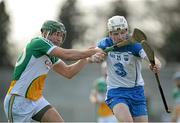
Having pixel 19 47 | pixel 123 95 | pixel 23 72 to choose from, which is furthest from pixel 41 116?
pixel 19 47

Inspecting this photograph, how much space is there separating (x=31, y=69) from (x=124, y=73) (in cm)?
152

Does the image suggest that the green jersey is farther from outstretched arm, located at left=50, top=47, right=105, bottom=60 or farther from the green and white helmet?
the green and white helmet

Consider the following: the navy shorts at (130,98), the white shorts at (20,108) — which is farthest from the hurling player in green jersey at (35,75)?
the navy shorts at (130,98)

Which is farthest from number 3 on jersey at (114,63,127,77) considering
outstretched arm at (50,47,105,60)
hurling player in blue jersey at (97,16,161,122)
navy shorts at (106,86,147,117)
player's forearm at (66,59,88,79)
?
outstretched arm at (50,47,105,60)

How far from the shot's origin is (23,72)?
10500 millimetres

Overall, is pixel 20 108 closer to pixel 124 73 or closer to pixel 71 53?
pixel 71 53

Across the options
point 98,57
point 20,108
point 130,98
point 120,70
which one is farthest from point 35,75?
point 130,98

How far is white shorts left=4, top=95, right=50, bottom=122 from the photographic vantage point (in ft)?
34.5

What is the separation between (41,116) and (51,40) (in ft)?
3.55

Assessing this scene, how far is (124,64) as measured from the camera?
36.7 ft

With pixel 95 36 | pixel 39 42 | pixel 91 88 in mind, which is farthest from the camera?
pixel 95 36

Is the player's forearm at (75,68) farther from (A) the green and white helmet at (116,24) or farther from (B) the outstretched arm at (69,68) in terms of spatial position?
(A) the green and white helmet at (116,24)

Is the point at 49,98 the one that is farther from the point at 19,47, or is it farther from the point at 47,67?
the point at 19,47

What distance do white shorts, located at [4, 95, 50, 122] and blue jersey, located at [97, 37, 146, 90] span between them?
1.36 m
